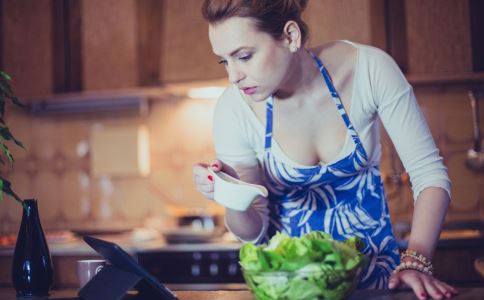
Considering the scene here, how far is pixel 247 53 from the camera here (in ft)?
5.17

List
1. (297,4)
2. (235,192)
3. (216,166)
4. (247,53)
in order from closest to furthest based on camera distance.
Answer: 1. (235,192)
2. (216,166)
3. (247,53)
4. (297,4)

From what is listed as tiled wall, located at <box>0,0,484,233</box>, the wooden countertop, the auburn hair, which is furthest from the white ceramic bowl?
tiled wall, located at <box>0,0,484,233</box>

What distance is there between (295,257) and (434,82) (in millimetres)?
2366

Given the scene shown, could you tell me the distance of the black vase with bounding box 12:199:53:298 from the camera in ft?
4.95

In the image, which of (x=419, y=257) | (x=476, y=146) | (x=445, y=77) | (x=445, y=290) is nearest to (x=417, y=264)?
(x=419, y=257)

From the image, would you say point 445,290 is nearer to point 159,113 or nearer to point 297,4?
point 297,4

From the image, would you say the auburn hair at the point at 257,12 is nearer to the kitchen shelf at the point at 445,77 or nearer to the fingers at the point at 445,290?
the fingers at the point at 445,290

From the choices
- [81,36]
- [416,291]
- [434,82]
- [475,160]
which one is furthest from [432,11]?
[416,291]

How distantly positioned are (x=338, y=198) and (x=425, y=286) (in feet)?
2.04

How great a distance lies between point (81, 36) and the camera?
3.56 metres

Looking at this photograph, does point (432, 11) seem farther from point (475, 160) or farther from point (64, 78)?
point (64, 78)

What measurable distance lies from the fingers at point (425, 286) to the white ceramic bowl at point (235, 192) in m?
0.34

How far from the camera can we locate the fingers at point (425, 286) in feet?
3.99

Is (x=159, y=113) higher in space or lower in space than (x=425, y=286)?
higher
